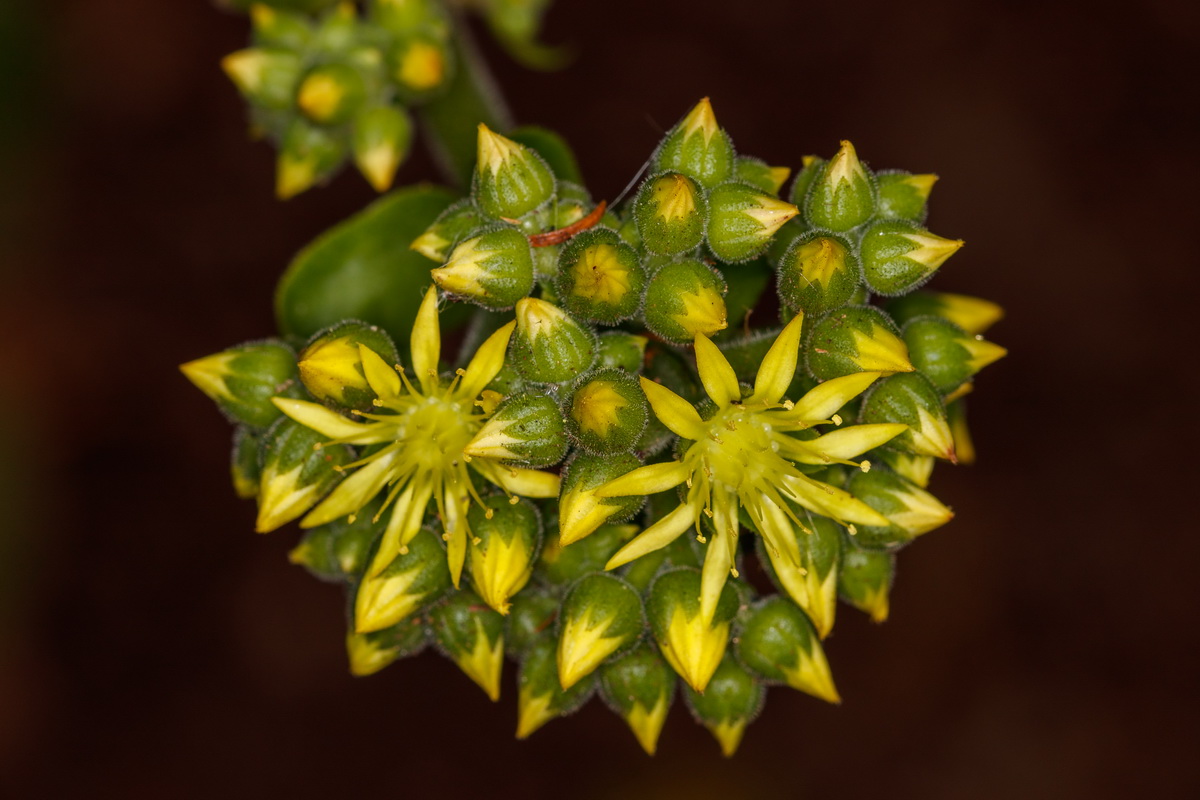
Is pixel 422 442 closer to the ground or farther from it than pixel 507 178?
closer to the ground

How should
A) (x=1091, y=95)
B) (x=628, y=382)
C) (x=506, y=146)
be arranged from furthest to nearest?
(x=1091, y=95) → (x=506, y=146) → (x=628, y=382)

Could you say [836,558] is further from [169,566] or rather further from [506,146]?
[169,566]

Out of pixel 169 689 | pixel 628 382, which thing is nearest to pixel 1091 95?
pixel 628 382

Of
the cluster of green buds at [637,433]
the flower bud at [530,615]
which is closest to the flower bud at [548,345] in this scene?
the cluster of green buds at [637,433]

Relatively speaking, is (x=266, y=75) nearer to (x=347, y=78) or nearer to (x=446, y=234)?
(x=347, y=78)

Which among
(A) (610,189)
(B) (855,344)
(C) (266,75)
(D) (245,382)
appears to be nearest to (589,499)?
(B) (855,344)

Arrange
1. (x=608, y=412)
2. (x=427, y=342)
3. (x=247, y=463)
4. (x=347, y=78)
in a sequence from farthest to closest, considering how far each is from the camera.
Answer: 1. (x=347, y=78)
2. (x=247, y=463)
3. (x=427, y=342)
4. (x=608, y=412)

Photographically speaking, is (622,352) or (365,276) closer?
(622,352)

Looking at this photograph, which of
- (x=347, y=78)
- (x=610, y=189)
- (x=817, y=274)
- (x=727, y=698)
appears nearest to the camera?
(x=817, y=274)
